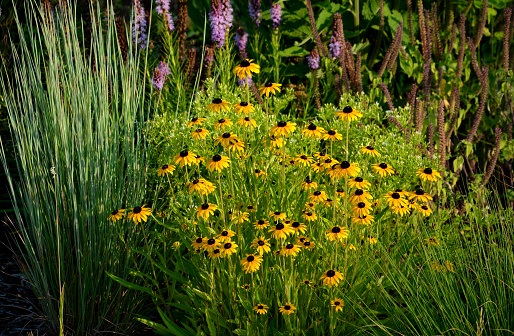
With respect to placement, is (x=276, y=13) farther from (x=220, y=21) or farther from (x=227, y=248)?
(x=227, y=248)

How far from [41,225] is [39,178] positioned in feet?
0.85

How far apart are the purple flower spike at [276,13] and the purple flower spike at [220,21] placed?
16.9 inches

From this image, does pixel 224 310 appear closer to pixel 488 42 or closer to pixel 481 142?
pixel 481 142

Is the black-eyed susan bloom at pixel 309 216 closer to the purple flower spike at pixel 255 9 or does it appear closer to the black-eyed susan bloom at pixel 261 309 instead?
the black-eyed susan bloom at pixel 261 309

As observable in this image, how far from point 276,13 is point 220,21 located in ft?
1.85

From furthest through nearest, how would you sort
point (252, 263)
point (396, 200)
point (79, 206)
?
point (79, 206) < point (396, 200) < point (252, 263)

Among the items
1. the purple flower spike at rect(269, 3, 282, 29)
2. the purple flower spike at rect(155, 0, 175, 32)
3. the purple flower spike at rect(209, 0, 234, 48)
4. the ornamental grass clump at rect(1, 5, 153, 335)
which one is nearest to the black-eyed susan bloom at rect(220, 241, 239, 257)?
the ornamental grass clump at rect(1, 5, 153, 335)

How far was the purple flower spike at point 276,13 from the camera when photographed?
447 centimetres

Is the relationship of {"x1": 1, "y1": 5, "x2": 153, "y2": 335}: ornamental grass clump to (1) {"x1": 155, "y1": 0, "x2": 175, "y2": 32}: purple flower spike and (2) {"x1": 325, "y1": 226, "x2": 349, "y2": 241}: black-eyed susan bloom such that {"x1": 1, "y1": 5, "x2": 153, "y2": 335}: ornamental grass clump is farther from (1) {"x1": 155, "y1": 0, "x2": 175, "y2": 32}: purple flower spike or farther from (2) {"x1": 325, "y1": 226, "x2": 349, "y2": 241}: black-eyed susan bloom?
(1) {"x1": 155, "y1": 0, "x2": 175, "y2": 32}: purple flower spike

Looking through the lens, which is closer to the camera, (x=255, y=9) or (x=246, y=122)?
(x=246, y=122)

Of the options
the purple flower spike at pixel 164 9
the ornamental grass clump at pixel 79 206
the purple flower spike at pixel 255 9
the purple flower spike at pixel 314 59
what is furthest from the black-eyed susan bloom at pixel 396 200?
the purple flower spike at pixel 255 9

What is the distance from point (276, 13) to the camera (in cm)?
447

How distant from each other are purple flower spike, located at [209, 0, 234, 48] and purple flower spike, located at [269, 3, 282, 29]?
1.41 ft

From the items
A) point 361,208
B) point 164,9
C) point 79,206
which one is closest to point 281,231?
point 361,208
